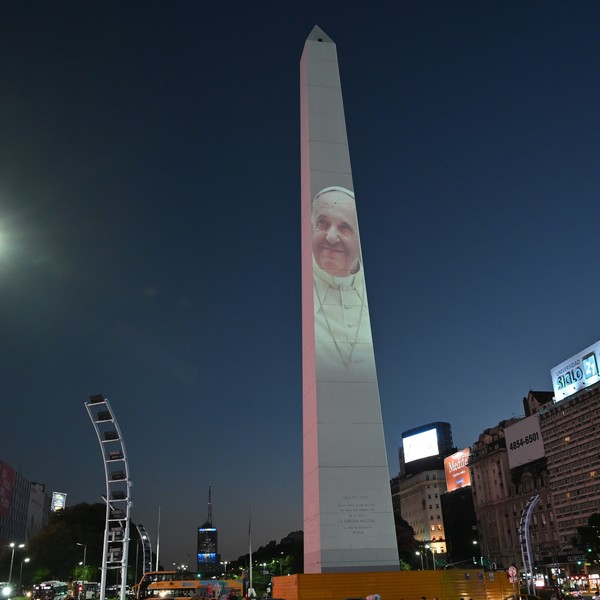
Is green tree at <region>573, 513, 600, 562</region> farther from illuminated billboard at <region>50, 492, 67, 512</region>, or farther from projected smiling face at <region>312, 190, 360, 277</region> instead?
illuminated billboard at <region>50, 492, 67, 512</region>

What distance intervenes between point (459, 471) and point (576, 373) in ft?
125

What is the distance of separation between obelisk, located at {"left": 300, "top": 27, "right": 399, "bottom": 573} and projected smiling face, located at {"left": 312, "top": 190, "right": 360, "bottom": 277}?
0.04 meters

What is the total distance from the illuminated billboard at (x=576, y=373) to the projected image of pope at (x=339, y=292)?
69.1 metres

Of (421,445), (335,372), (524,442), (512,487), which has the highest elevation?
(421,445)

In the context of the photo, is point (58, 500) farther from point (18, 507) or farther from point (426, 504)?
point (426, 504)

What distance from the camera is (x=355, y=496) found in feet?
72.0

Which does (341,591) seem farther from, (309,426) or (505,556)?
(505,556)

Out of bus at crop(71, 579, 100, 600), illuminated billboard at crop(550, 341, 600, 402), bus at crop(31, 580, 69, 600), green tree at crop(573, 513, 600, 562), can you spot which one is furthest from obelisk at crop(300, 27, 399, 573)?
illuminated billboard at crop(550, 341, 600, 402)

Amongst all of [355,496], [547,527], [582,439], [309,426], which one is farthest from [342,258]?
[547,527]

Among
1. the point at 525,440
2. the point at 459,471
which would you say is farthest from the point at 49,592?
the point at 459,471

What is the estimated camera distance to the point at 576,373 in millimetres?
91375

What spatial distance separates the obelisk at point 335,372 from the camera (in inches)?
848

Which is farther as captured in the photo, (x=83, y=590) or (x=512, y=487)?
(x=512, y=487)

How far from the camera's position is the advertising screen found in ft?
392
